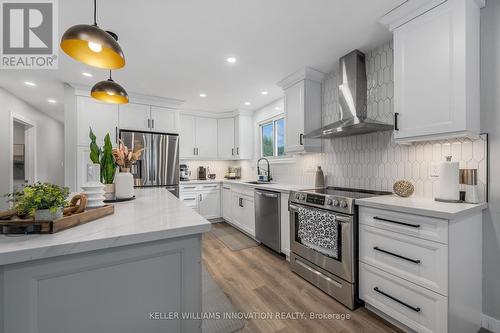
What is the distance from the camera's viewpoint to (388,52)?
7.17 ft

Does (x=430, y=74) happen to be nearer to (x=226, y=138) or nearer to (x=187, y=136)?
(x=226, y=138)

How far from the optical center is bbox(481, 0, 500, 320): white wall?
60.4 inches

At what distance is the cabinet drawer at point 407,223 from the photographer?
132cm

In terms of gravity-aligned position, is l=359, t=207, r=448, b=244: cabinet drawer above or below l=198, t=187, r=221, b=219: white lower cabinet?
above

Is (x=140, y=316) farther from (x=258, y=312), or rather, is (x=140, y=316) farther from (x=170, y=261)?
(x=258, y=312)

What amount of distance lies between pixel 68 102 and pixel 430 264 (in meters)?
4.83

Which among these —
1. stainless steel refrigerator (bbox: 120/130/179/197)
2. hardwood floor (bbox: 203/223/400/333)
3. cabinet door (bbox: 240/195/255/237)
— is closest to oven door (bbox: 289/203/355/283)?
hardwood floor (bbox: 203/223/400/333)

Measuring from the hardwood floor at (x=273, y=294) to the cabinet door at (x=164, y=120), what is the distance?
2.43m

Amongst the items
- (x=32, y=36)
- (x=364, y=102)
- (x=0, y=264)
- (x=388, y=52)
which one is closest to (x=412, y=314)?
(x=364, y=102)

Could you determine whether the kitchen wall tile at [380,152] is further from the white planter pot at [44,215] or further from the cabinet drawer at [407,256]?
the white planter pot at [44,215]

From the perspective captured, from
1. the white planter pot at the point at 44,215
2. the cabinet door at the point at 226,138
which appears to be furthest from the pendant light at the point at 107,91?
the cabinet door at the point at 226,138

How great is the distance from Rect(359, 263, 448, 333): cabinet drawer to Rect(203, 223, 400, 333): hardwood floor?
0.16 metres

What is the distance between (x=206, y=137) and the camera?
4.89 metres

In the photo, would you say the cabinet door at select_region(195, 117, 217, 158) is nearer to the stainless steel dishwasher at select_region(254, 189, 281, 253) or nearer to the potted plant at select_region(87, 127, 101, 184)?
the stainless steel dishwasher at select_region(254, 189, 281, 253)
